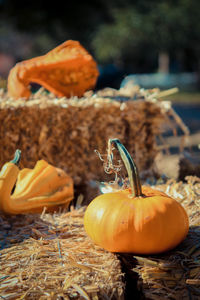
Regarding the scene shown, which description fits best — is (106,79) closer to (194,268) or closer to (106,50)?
(194,268)

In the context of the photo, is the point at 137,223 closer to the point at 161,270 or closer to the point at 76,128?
the point at 161,270

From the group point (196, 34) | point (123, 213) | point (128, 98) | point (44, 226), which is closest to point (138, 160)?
point (128, 98)

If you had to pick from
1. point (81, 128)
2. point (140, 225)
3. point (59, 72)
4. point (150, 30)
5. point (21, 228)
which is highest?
point (150, 30)

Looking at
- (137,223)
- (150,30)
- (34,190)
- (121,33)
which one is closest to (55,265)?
(137,223)

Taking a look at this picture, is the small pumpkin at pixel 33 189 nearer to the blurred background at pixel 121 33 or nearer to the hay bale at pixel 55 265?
the hay bale at pixel 55 265

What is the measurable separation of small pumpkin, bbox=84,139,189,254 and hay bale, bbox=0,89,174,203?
1885mm

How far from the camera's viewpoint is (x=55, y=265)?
192 centimetres

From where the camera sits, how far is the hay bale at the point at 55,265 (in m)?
1.67

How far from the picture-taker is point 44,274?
5.97 ft

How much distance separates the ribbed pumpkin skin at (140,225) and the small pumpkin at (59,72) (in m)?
2.61

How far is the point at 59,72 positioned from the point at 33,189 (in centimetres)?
176

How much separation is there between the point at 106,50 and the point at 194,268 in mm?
24429

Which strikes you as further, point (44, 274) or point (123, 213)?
point (123, 213)

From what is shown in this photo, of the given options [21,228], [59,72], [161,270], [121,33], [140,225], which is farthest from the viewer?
[121,33]
